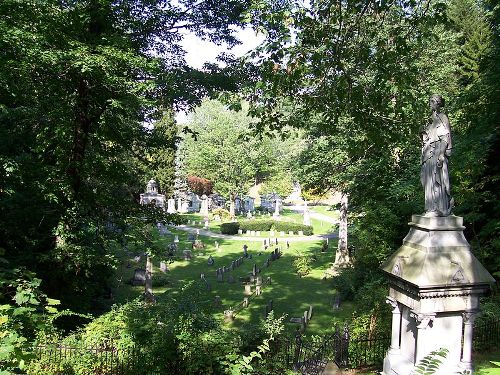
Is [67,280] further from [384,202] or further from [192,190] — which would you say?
[192,190]

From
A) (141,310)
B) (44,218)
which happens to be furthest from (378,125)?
(44,218)

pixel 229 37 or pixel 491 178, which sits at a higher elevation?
pixel 229 37

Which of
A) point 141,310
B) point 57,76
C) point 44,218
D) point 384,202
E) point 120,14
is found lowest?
point 141,310

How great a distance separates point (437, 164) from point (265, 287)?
18459mm

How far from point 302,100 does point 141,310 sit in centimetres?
597

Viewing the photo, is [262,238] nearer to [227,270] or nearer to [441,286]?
[227,270]

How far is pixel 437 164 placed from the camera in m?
6.46

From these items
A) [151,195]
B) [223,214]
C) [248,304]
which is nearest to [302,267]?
[248,304]

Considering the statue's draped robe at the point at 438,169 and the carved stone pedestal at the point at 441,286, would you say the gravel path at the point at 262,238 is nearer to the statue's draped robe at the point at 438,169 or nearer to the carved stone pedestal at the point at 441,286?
the carved stone pedestal at the point at 441,286

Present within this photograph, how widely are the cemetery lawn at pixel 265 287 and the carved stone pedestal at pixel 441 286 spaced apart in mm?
8777

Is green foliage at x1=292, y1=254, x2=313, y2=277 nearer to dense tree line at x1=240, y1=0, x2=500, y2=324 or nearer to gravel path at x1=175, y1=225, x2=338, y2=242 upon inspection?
dense tree line at x1=240, y1=0, x2=500, y2=324

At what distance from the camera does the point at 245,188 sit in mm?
53594

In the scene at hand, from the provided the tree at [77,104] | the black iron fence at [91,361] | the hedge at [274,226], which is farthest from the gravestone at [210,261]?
the black iron fence at [91,361]

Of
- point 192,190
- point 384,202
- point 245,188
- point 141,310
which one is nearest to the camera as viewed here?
point 141,310
